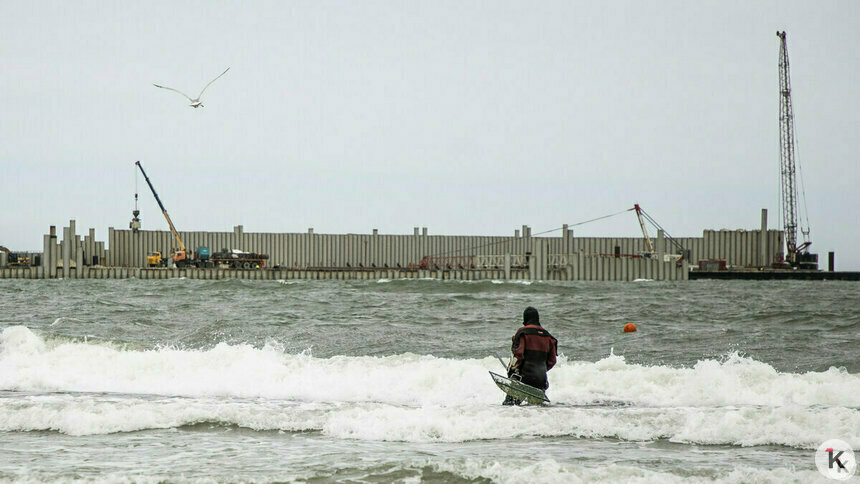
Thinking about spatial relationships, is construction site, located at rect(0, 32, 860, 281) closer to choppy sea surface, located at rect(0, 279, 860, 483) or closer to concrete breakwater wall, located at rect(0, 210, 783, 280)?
concrete breakwater wall, located at rect(0, 210, 783, 280)

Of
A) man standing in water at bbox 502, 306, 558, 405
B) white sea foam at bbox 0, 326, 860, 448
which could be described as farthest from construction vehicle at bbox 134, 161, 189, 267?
man standing in water at bbox 502, 306, 558, 405

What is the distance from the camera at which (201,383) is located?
16.4 metres

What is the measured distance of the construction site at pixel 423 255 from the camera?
244ft

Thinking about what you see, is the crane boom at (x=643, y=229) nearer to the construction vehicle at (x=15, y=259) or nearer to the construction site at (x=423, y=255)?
the construction site at (x=423, y=255)

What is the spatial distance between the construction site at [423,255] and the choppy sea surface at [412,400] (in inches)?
1863

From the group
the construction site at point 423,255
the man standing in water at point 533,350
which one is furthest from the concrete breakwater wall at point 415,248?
the man standing in water at point 533,350

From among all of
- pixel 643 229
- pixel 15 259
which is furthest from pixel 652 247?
pixel 15 259

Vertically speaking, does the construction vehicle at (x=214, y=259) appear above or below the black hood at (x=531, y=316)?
below

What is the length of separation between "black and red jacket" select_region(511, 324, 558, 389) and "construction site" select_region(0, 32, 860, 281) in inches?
2382

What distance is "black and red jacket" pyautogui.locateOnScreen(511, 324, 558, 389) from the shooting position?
11.7m

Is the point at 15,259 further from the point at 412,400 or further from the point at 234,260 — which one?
the point at 412,400

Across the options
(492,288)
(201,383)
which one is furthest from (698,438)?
(492,288)

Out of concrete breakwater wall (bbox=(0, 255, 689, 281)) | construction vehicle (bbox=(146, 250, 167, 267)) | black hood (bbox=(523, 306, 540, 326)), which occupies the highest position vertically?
black hood (bbox=(523, 306, 540, 326))

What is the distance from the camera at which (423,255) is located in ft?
289
